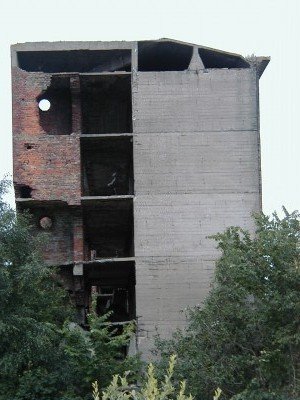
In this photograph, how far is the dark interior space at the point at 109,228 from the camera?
82.5 ft

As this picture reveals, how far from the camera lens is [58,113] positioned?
26281mm

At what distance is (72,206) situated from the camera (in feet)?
79.8

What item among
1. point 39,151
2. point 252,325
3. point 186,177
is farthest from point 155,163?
point 252,325

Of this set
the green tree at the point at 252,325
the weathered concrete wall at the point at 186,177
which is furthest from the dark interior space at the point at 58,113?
the green tree at the point at 252,325

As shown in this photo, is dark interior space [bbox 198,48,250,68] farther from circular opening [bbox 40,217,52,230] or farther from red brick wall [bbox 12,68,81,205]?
circular opening [bbox 40,217,52,230]

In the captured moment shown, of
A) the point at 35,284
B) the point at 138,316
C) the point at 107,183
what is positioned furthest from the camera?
the point at 107,183

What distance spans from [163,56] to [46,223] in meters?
6.79

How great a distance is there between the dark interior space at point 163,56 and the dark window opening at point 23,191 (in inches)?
225

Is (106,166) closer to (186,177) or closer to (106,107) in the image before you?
(106,107)

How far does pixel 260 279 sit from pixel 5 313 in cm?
613

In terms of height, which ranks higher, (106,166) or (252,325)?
(106,166)

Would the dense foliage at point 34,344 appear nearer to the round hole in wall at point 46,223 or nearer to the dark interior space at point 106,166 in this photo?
the round hole in wall at point 46,223

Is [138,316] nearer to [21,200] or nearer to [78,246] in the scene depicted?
[78,246]

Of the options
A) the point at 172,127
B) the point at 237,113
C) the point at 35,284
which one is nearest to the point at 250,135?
the point at 237,113
